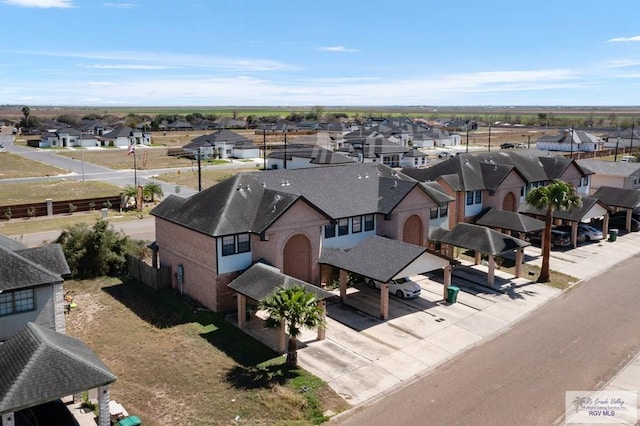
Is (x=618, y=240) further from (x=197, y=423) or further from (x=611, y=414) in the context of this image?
(x=197, y=423)

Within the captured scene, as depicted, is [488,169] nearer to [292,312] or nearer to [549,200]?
[549,200]

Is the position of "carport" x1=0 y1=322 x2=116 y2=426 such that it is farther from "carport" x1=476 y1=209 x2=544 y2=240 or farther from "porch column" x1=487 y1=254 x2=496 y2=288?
"carport" x1=476 y1=209 x2=544 y2=240

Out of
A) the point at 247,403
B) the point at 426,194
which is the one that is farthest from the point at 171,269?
the point at 426,194

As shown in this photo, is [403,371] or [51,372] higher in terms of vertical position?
[51,372]

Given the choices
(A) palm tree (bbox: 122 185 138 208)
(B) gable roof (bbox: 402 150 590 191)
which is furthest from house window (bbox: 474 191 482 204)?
(A) palm tree (bbox: 122 185 138 208)

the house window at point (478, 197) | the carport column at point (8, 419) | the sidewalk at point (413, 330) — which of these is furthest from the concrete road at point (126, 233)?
the house window at point (478, 197)
